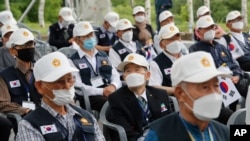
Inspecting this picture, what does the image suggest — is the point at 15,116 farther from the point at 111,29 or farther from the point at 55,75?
the point at 111,29

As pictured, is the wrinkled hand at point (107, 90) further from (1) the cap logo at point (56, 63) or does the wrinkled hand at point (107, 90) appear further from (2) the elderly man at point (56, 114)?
(1) the cap logo at point (56, 63)

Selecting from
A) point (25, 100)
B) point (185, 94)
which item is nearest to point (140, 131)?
point (25, 100)

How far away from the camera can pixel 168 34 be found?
618 centimetres

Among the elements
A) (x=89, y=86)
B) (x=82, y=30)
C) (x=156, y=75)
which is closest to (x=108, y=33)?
(x=82, y=30)

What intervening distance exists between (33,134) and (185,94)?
3.88 feet

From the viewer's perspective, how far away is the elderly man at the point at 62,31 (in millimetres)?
9140

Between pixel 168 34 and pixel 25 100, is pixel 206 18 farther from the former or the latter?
pixel 25 100

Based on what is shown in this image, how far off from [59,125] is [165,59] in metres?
2.65

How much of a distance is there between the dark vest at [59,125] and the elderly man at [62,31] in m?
5.40

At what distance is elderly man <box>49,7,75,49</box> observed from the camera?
914 cm

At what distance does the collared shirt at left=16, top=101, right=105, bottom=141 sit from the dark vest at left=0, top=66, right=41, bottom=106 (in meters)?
1.48

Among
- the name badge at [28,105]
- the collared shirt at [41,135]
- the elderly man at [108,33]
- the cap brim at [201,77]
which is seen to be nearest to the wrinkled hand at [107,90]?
the name badge at [28,105]

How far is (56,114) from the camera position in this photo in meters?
3.52

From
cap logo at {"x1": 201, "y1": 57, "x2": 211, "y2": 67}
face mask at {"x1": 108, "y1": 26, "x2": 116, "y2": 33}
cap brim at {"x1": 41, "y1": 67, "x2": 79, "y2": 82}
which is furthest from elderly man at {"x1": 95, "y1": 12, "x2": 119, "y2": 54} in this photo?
cap logo at {"x1": 201, "y1": 57, "x2": 211, "y2": 67}
